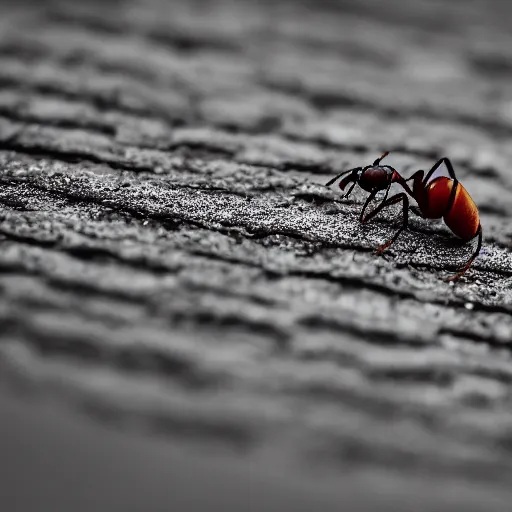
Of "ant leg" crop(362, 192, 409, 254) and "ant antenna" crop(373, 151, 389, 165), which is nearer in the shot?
"ant leg" crop(362, 192, 409, 254)

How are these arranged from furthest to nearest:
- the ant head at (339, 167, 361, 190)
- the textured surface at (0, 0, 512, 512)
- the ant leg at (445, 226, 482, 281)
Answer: the ant head at (339, 167, 361, 190)
the ant leg at (445, 226, 482, 281)
the textured surface at (0, 0, 512, 512)

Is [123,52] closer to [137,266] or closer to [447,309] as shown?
[137,266]

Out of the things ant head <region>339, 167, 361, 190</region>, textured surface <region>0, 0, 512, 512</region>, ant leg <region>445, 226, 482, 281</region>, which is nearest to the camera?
textured surface <region>0, 0, 512, 512</region>

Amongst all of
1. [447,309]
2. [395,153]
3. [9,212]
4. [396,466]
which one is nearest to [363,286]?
[447,309]

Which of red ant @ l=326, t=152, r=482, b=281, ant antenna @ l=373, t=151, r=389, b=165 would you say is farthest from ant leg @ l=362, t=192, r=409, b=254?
ant antenna @ l=373, t=151, r=389, b=165

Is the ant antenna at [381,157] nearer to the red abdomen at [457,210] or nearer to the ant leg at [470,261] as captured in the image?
the red abdomen at [457,210]

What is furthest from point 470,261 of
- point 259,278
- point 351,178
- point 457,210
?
point 259,278

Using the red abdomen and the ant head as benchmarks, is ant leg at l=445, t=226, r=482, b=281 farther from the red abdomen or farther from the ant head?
the ant head

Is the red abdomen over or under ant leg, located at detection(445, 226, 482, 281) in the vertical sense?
over
